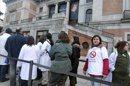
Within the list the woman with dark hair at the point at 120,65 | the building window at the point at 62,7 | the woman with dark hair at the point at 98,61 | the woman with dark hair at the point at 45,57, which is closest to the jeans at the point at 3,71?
the woman with dark hair at the point at 45,57

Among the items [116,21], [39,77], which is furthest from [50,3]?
[39,77]

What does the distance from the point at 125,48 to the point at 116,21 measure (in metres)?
24.0

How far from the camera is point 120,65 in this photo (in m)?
5.88

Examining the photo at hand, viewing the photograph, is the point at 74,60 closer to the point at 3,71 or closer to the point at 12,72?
the point at 12,72

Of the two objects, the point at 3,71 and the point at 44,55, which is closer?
the point at 44,55

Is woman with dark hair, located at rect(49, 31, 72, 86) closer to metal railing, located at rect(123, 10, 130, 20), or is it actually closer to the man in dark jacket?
the man in dark jacket

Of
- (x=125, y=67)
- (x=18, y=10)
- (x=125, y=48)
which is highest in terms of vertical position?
(x=18, y=10)

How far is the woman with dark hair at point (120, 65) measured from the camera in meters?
5.88

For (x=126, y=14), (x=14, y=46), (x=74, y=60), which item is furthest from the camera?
(x=126, y=14)

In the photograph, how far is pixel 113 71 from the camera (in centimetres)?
594

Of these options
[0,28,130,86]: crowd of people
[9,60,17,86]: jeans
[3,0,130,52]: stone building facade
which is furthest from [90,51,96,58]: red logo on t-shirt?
[3,0,130,52]: stone building facade

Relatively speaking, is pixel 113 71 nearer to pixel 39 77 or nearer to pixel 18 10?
pixel 39 77

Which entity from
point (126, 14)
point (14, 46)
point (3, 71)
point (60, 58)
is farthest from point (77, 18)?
point (60, 58)

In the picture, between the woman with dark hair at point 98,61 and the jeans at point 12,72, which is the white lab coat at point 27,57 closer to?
the jeans at point 12,72
